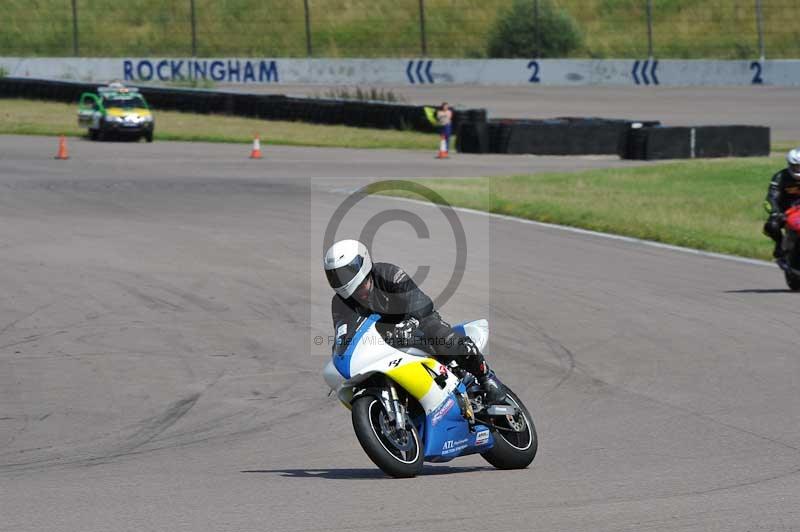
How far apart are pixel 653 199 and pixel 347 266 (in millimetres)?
19371

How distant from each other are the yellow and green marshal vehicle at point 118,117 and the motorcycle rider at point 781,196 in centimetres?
2720

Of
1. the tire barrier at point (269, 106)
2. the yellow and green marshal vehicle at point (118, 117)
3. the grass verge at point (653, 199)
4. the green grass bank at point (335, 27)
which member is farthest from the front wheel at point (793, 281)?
the green grass bank at point (335, 27)

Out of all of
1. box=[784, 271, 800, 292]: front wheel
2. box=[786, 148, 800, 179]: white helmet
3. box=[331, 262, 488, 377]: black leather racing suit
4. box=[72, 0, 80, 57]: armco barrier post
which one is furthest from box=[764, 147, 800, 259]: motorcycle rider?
box=[72, 0, 80, 57]: armco barrier post

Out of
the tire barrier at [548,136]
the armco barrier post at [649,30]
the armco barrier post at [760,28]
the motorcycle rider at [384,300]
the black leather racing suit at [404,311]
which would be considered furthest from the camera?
the armco barrier post at [649,30]

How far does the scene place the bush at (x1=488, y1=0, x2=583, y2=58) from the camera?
56.1m

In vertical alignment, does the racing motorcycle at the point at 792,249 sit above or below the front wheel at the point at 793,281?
above

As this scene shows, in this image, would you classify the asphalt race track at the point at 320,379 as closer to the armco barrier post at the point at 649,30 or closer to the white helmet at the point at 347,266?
the white helmet at the point at 347,266

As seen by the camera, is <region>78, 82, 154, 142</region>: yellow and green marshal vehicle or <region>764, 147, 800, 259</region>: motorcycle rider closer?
<region>764, 147, 800, 259</region>: motorcycle rider

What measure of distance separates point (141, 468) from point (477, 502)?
238 cm

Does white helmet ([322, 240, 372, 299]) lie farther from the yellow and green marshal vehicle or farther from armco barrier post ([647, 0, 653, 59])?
armco barrier post ([647, 0, 653, 59])

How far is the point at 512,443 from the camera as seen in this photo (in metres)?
7.81

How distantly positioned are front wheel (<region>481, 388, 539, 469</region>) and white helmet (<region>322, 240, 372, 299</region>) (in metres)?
1.33

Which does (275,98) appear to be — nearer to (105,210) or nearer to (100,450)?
(105,210)

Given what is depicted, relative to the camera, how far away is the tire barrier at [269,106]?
135 ft
